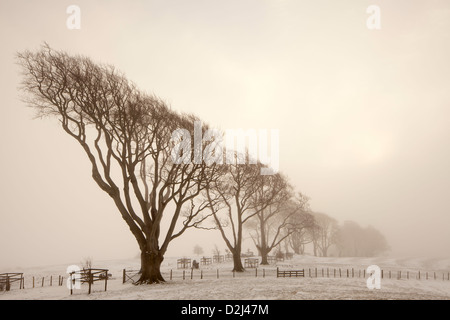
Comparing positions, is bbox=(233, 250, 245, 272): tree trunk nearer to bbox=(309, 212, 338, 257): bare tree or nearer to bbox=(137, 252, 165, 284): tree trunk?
bbox=(137, 252, 165, 284): tree trunk

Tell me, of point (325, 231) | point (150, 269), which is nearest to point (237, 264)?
point (150, 269)

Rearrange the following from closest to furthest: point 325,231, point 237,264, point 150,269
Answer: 1. point 150,269
2. point 237,264
3. point 325,231

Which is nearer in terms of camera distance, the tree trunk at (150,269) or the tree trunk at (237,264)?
A: the tree trunk at (150,269)

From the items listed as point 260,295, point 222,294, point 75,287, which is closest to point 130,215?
point 75,287

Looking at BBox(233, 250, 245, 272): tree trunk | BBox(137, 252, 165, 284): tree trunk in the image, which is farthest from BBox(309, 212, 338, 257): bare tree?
BBox(137, 252, 165, 284): tree trunk

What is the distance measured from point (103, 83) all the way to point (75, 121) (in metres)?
3.62

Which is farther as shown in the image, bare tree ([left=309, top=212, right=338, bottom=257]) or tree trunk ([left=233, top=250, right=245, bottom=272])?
bare tree ([left=309, top=212, right=338, bottom=257])

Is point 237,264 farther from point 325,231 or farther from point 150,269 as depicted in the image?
point 325,231

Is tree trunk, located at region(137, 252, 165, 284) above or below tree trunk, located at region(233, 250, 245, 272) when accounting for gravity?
above

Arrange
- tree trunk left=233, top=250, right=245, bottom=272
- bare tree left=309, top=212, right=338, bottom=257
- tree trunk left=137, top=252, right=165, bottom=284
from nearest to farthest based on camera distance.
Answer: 1. tree trunk left=137, top=252, right=165, bottom=284
2. tree trunk left=233, top=250, right=245, bottom=272
3. bare tree left=309, top=212, right=338, bottom=257

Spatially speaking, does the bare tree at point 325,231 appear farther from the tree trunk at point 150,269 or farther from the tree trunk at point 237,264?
the tree trunk at point 150,269

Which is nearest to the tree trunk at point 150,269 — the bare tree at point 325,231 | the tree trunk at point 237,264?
the tree trunk at point 237,264
